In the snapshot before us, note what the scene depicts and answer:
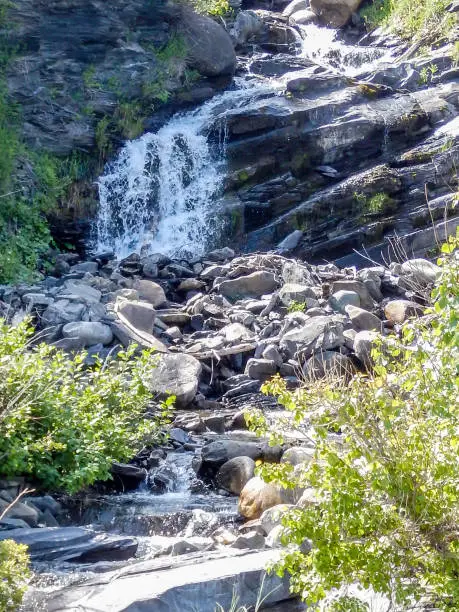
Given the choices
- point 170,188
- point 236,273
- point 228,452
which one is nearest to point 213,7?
point 170,188

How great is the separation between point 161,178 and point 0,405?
41.0ft

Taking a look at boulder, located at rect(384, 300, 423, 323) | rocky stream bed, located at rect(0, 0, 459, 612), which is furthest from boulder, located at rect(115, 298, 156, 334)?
boulder, located at rect(384, 300, 423, 323)

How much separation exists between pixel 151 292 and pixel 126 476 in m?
6.13

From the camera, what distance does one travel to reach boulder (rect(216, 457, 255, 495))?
333 inches

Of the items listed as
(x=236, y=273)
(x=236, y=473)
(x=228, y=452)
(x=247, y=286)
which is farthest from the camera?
(x=236, y=273)

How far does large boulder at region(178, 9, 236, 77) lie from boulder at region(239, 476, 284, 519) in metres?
14.5

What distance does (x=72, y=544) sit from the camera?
647 centimetres

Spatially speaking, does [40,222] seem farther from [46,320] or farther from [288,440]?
[288,440]

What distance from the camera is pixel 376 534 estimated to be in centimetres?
427

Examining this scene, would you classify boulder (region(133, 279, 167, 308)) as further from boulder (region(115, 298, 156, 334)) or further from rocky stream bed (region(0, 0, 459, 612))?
boulder (region(115, 298, 156, 334))

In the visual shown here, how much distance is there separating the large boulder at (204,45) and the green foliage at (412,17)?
566 cm

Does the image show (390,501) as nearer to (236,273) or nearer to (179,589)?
(179,589)

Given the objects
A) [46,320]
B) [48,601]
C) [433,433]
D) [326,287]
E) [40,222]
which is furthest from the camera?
[40,222]

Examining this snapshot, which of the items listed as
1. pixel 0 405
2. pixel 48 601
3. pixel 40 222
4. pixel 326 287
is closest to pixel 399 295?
pixel 326 287
